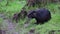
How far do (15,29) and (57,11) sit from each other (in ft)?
7.18

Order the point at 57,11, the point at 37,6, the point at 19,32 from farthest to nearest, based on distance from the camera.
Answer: the point at 37,6
the point at 57,11
the point at 19,32

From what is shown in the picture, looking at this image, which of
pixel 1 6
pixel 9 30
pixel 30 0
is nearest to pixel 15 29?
pixel 9 30

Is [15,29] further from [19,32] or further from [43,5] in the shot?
[43,5]

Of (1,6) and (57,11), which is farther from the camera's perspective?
(1,6)

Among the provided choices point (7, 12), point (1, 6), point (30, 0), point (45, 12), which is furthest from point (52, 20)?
point (1, 6)

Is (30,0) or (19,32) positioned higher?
(30,0)

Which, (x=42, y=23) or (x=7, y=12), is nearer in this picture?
(x=42, y=23)

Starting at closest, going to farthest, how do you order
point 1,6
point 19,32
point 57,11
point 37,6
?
1. point 19,32
2. point 57,11
3. point 37,6
4. point 1,6

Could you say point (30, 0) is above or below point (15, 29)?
above

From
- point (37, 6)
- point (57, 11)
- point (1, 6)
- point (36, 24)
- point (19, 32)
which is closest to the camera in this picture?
point (19, 32)

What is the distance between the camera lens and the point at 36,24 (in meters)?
7.43

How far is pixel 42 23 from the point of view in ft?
24.7

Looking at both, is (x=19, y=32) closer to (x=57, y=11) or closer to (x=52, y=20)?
(x=52, y=20)

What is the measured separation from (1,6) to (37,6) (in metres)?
2.43
